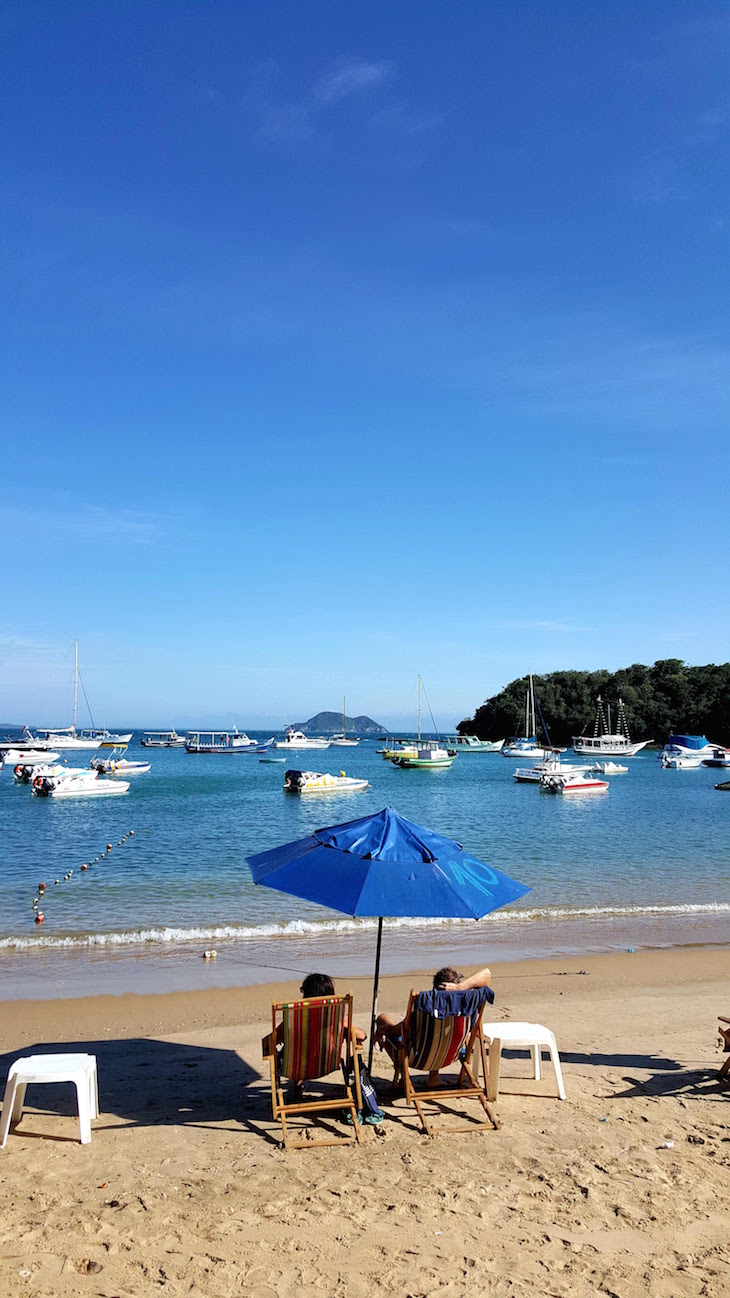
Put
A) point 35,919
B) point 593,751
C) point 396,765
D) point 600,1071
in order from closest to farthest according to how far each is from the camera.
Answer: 1. point 600,1071
2. point 35,919
3. point 396,765
4. point 593,751

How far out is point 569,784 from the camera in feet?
174

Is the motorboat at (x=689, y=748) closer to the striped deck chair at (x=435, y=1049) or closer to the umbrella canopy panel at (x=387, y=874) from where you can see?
the striped deck chair at (x=435, y=1049)

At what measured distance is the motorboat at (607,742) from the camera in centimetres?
10088

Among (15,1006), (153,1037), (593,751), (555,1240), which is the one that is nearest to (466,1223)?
(555,1240)

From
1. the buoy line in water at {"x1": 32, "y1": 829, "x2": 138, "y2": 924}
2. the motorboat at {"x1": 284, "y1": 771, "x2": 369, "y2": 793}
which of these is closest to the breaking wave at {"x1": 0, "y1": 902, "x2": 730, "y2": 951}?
the buoy line in water at {"x1": 32, "y1": 829, "x2": 138, "y2": 924}

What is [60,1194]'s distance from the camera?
543cm

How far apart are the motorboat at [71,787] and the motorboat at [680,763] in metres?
56.0

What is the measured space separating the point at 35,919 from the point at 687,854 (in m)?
19.1

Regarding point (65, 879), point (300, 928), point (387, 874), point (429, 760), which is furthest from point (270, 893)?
point (429, 760)

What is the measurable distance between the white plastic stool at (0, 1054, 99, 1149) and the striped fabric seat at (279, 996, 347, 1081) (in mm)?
1442

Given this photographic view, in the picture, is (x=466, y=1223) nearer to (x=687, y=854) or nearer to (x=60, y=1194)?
(x=60, y=1194)

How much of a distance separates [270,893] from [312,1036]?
1332cm

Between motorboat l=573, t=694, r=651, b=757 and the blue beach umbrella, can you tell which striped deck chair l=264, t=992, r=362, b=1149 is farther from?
motorboat l=573, t=694, r=651, b=757

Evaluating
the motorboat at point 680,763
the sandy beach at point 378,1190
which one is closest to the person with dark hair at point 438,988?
the sandy beach at point 378,1190
